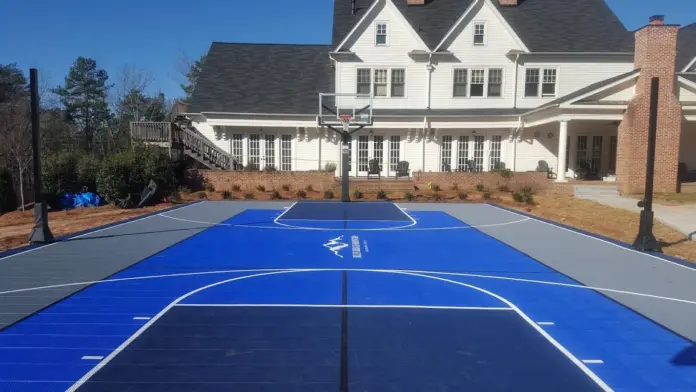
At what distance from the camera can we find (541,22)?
2773cm

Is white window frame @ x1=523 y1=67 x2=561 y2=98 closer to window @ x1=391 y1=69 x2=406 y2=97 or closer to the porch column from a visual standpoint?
the porch column

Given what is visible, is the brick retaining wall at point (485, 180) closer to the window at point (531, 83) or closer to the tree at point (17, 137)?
the window at point (531, 83)

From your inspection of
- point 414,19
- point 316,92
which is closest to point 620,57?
point 414,19

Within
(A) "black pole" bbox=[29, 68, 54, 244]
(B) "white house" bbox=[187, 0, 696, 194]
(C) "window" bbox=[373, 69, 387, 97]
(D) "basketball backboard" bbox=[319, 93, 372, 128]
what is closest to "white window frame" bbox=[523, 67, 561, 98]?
(B) "white house" bbox=[187, 0, 696, 194]

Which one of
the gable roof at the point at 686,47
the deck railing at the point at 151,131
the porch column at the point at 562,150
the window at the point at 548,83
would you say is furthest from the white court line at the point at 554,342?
the gable roof at the point at 686,47

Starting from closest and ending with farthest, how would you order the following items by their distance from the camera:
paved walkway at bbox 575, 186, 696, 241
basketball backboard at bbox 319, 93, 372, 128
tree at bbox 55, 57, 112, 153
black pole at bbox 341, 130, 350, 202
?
paved walkway at bbox 575, 186, 696, 241, black pole at bbox 341, 130, 350, 202, basketball backboard at bbox 319, 93, 372, 128, tree at bbox 55, 57, 112, 153

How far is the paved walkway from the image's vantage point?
13.6 m

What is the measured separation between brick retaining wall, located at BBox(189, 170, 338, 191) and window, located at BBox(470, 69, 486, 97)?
9.71m

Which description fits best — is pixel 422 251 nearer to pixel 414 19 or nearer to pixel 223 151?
pixel 223 151

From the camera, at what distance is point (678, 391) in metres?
4.15

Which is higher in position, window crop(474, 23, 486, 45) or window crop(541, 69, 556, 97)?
window crop(474, 23, 486, 45)

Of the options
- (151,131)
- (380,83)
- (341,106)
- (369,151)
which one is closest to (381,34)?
(380,83)

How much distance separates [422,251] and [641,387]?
20.1ft

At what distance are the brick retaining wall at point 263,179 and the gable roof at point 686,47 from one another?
21.3m
